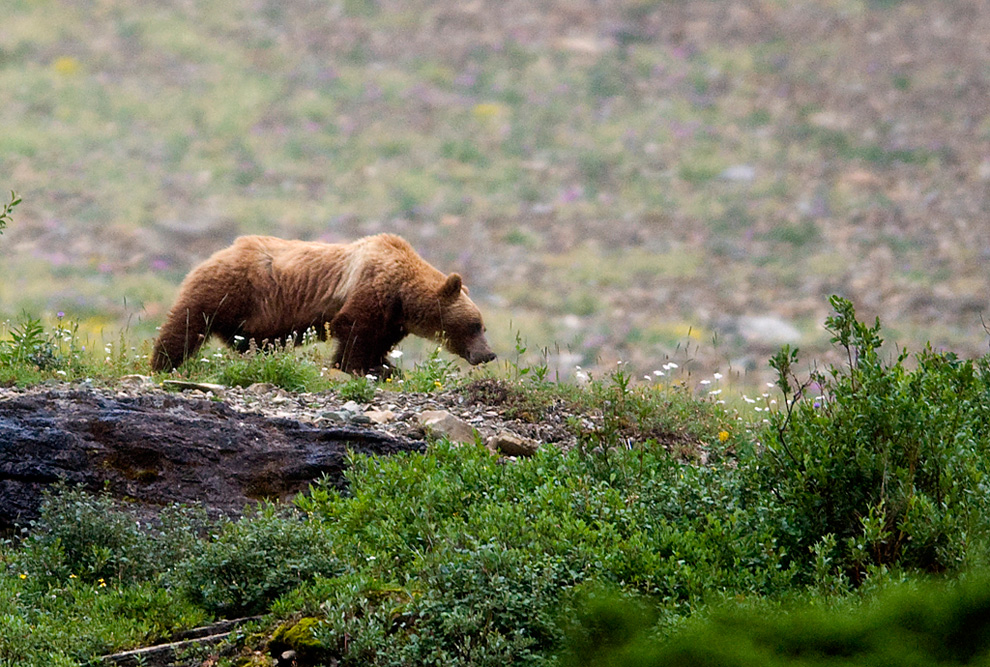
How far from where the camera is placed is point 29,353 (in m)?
7.53

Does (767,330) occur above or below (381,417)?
below

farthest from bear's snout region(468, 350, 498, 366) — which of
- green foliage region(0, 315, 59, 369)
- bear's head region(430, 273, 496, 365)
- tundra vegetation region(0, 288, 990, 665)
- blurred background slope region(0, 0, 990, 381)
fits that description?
blurred background slope region(0, 0, 990, 381)

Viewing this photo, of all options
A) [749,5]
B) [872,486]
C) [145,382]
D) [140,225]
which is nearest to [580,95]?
[749,5]

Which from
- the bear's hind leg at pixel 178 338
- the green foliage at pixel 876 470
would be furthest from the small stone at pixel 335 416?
the bear's hind leg at pixel 178 338

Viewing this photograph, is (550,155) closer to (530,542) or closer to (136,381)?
(136,381)

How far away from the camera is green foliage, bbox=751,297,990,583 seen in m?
4.86

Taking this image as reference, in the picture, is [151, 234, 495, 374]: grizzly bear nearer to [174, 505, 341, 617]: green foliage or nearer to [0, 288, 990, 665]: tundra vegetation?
[0, 288, 990, 665]: tundra vegetation

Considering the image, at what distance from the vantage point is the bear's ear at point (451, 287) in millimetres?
9938

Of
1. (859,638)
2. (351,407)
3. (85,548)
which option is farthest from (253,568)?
(859,638)

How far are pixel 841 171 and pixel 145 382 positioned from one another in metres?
23.8

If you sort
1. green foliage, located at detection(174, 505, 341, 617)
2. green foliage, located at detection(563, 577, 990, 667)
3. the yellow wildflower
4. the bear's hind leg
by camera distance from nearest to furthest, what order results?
1. green foliage, located at detection(563, 577, 990, 667)
2. green foliage, located at detection(174, 505, 341, 617)
3. the bear's hind leg
4. the yellow wildflower

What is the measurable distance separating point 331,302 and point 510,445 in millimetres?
3719

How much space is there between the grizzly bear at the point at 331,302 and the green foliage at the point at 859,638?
7.41m

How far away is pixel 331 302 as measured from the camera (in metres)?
→ 10.1
